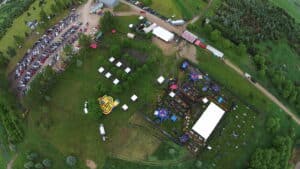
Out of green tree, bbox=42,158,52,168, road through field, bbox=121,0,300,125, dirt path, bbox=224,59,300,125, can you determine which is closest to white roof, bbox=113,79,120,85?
road through field, bbox=121,0,300,125

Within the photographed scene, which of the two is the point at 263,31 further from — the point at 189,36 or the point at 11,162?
the point at 11,162

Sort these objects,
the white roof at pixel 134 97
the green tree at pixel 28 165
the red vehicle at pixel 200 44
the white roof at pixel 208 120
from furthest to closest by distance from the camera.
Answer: the red vehicle at pixel 200 44 < the white roof at pixel 134 97 < the white roof at pixel 208 120 < the green tree at pixel 28 165

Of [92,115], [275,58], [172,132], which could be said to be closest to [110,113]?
[92,115]

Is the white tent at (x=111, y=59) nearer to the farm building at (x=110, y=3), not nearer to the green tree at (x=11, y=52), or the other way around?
the farm building at (x=110, y=3)

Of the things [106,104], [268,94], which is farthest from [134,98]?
[268,94]

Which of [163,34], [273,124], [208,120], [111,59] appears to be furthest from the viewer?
[163,34]

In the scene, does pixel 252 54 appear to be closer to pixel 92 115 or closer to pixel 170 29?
pixel 170 29

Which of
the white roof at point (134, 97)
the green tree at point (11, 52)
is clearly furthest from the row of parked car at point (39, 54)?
the white roof at point (134, 97)
